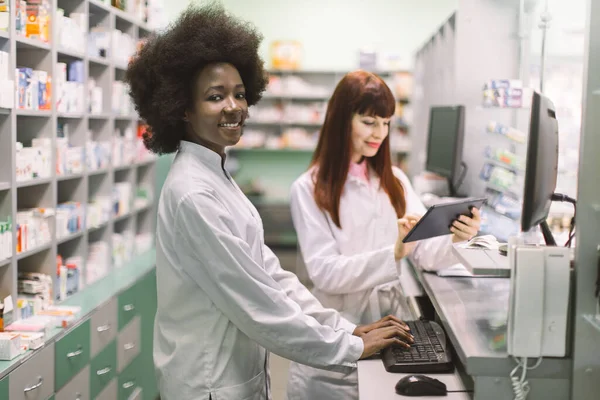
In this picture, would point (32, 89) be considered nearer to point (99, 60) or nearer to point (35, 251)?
point (35, 251)

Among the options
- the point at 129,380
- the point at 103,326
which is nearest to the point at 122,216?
the point at 129,380

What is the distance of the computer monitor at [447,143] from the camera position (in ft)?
13.8

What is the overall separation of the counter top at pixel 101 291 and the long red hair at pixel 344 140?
122 centimetres

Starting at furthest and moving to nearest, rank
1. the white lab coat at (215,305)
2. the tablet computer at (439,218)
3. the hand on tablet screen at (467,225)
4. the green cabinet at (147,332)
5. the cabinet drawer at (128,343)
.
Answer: the green cabinet at (147,332), the cabinet drawer at (128,343), the hand on tablet screen at (467,225), the tablet computer at (439,218), the white lab coat at (215,305)

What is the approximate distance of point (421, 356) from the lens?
6.40ft

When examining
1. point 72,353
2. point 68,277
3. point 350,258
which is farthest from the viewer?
point 68,277

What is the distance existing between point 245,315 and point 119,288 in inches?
85.5

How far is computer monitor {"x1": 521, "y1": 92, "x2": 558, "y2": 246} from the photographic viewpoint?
170 cm

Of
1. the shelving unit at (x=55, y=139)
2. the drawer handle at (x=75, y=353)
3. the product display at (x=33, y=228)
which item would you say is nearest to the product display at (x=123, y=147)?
the shelving unit at (x=55, y=139)

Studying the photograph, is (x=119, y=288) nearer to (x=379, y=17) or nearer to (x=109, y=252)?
(x=109, y=252)

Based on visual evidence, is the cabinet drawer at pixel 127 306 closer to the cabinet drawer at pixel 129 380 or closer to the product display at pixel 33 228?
the cabinet drawer at pixel 129 380

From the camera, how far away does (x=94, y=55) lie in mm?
3920

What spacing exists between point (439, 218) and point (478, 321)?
35 centimetres

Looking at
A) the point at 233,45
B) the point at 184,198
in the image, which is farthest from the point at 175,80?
the point at 184,198
